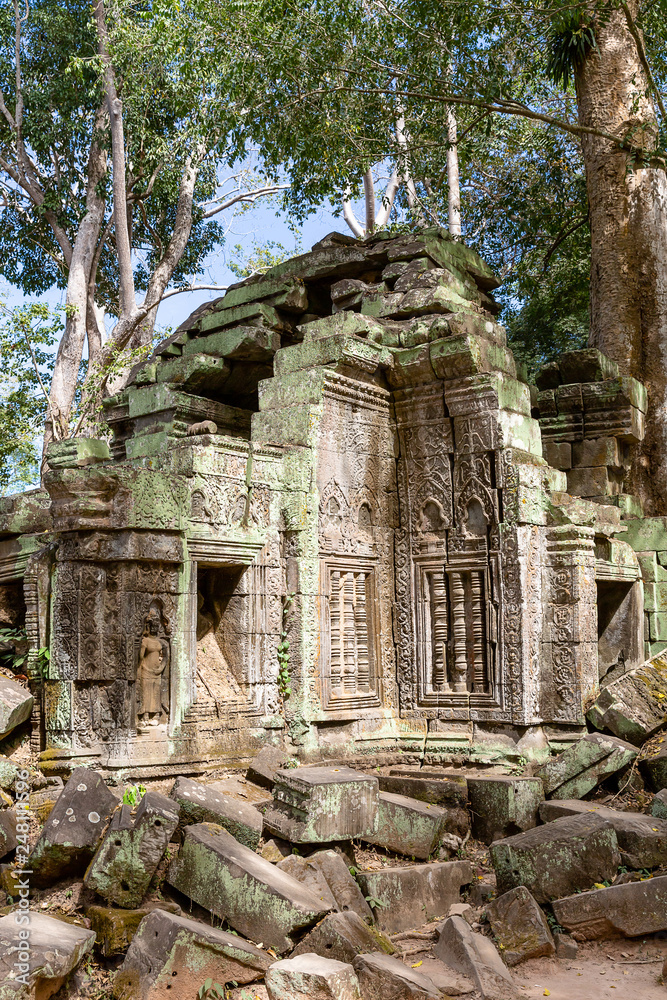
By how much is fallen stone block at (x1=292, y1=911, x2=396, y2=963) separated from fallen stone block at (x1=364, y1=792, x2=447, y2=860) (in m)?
1.56

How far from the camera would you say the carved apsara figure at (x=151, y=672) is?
6.68m

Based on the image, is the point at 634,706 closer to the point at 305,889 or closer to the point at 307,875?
the point at 307,875

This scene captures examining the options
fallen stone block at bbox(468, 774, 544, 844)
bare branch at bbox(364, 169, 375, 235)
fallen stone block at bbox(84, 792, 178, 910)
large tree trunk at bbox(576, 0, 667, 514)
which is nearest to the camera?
fallen stone block at bbox(84, 792, 178, 910)

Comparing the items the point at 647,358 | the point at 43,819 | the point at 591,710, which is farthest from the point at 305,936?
the point at 647,358

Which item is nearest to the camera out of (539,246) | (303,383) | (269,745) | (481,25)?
(269,745)

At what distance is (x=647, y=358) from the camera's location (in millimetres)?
12555

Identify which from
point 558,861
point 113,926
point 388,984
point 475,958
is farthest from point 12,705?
point 558,861

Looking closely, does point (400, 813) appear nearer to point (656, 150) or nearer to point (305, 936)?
point (305, 936)

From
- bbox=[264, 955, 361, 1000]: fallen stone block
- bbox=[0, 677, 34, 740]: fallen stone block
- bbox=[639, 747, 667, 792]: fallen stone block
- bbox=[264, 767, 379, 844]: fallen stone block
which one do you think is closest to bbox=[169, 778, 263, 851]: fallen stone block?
bbox=[264, 767, 379, 844]: fallen stone block

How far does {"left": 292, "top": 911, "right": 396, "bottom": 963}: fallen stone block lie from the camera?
470cm

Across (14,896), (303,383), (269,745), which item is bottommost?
(14,896)

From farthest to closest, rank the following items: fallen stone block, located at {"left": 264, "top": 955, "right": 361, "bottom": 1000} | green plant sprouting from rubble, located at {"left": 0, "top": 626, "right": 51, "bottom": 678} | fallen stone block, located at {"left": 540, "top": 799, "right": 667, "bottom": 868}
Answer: green plant sprouting from rubble, located at {"left": 0, "top": 626, "right": 51, "bottom": 678} → fallen stone block, located at {"left": 540, "top": 799, "right": 667, "bottom": 868} → fallen stone block, located at {"left": 264, "top": 955, "right": 361, "bottom": 1000}

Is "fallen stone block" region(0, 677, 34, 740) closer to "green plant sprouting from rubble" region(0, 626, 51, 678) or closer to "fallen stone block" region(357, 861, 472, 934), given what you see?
"green plant sprouting from rubble" region(0, 626, 51, 678)

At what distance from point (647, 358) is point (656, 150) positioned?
2925mm
